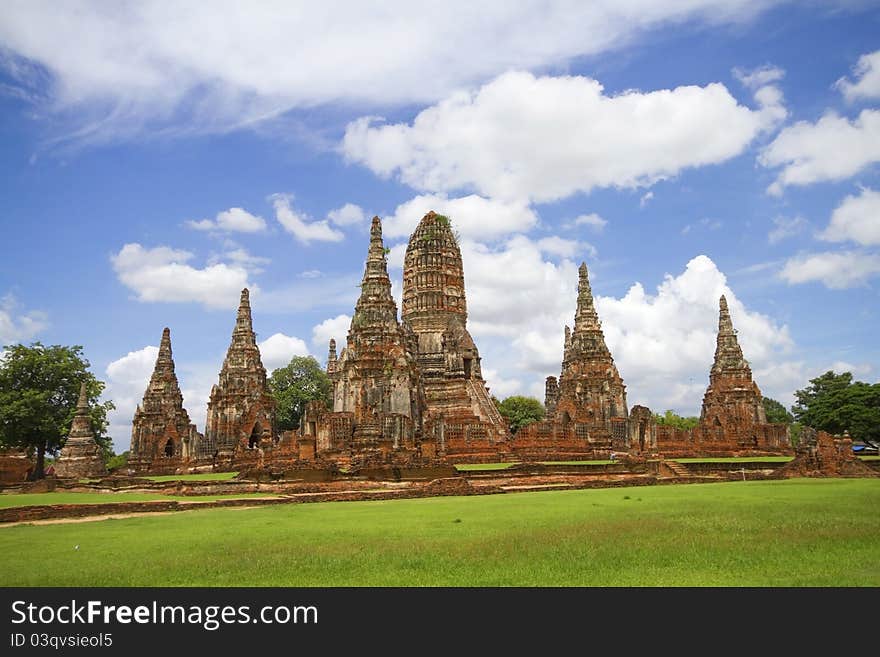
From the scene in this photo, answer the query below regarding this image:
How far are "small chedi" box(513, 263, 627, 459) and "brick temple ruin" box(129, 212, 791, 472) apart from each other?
0.08 meters

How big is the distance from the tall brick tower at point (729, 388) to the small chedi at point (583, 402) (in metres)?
7.76

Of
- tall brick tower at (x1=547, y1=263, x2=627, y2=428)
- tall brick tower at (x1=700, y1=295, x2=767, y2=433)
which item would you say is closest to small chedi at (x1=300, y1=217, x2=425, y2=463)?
tall brick tower at (x1=547, y1=263, x2=627, y2=428)

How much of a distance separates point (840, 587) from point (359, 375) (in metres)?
30.4

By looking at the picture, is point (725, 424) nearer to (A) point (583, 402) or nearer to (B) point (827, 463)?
(A) point (583, 402)

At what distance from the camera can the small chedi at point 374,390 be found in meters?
31.5

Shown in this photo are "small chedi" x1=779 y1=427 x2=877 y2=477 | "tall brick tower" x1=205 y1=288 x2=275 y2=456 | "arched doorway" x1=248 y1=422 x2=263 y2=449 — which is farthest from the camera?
"tall brick tower" x1=205 y1=288 x2=275 y2=456

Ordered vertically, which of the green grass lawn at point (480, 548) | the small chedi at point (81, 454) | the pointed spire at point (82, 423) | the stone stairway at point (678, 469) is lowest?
the stone stairway at point (678, 469)

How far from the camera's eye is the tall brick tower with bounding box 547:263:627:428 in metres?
48.5

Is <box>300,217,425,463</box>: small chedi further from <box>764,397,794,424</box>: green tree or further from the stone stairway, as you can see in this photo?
<box>764,397,794,424</box>: green tree

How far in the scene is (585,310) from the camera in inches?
2045

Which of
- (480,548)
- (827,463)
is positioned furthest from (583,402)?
(480,548)

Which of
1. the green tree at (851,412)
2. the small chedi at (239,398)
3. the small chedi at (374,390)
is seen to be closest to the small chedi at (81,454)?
the small chedi at (239,398)

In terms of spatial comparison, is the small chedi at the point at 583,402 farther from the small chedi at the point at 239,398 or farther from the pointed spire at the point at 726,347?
the small chedi at the point at 239,398
